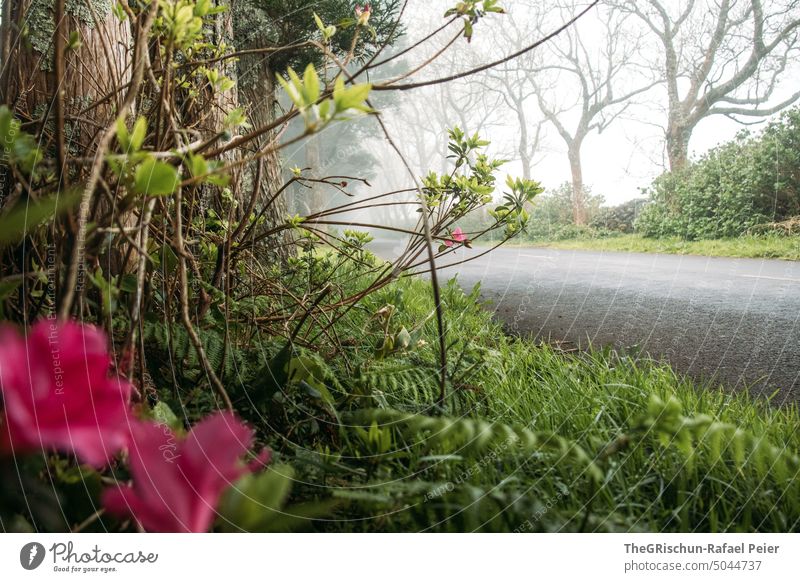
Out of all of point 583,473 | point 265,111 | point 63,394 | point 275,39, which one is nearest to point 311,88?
point 63,394

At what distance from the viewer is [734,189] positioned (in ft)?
1.82

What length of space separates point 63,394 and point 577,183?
22.4 inches

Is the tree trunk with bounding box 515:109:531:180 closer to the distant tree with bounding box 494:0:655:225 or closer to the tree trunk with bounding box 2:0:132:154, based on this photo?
the distant tree with bounding box 494:0:655:225

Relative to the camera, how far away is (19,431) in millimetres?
179

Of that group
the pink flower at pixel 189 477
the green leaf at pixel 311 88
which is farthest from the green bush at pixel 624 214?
the pink flower at pixel 189 477

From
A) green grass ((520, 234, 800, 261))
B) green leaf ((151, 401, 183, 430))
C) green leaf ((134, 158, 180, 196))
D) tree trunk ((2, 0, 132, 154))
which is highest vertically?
tree trunk ((2, 0, 132, 154))

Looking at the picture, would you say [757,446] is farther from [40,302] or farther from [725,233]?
[40,302]

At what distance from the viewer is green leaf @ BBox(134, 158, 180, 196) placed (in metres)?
0.26

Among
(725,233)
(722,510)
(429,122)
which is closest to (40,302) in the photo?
(429,122)

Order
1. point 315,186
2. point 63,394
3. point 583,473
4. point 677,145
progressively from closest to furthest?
point 63,394
point 583,473
point 677,145
point 315,186

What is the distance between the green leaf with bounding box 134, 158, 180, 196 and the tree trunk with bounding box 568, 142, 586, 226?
0.47m

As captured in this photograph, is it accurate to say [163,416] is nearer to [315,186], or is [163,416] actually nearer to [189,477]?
[189,477]

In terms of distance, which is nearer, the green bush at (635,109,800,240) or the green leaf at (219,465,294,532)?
the green leaf at (219,465,294,532)
